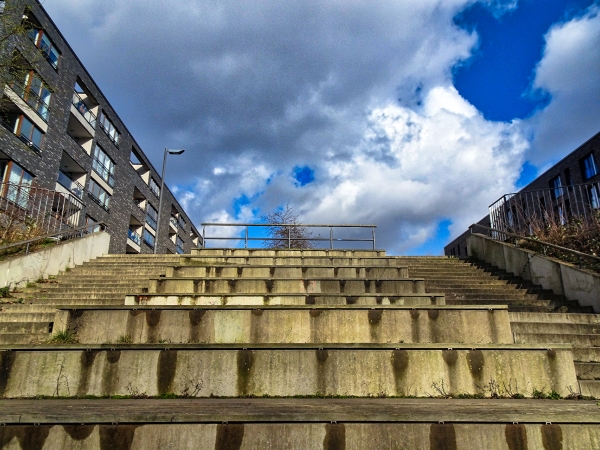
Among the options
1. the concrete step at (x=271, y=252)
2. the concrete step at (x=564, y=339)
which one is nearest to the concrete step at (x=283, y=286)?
the concrete step at (x=564, y=339)

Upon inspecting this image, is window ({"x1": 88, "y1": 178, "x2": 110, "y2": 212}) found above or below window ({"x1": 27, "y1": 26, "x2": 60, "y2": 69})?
below

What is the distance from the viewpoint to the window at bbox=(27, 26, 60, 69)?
21703 millimetres

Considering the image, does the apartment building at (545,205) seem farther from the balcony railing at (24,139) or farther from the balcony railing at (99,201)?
the balcony railing at (99,201)

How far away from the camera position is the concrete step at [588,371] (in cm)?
511

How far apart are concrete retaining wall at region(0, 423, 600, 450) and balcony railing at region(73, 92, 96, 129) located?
29.0 meters

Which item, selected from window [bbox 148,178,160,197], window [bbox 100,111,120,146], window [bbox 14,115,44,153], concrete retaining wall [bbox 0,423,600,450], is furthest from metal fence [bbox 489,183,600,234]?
window [bbox 148,178,160,197]

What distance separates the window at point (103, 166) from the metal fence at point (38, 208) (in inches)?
655

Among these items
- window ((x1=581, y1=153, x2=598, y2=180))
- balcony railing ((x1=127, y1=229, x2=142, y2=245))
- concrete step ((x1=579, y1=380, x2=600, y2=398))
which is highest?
window ((x1=581, y1=153, x2=598, y2=180))

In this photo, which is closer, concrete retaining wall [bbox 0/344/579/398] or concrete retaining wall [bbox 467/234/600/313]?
concrete retaining wall [bbox 0/344/579/398]

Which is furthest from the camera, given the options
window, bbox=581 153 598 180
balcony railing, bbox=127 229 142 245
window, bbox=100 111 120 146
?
balcony railing, bbox=127 229 142 245

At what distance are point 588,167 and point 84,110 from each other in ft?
143

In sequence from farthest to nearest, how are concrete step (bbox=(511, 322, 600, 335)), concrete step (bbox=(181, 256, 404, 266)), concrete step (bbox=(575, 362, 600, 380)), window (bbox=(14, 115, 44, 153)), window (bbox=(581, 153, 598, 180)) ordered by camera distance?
window (bbox=(581, 153, 598, 180)), window (bbox=(14, 115, 44, 153)), concrete step (bbox=(181, 256, 404, 266)), concrete step (bbox=(511, 322, 600, 335)), concrete step (bbox=(575, 362, 600, 380))

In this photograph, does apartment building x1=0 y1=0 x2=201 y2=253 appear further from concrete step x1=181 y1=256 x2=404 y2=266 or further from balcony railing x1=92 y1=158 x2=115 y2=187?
concrete step x1=181 y1=256 x2=404 y2=266

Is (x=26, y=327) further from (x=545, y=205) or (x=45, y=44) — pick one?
(x=45, y=44)
